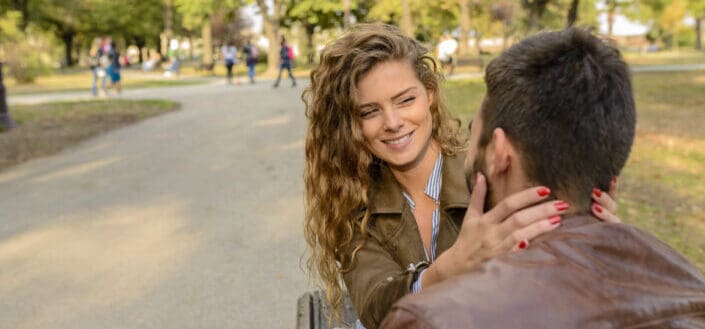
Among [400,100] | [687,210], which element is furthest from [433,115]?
[687,210]

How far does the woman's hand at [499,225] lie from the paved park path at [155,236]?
123 inches

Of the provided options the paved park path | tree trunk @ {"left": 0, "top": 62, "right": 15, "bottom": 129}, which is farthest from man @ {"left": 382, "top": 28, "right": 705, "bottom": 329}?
tree trunk @ {"left": 0, "top": 62, "right": 15, "bottom": 129}

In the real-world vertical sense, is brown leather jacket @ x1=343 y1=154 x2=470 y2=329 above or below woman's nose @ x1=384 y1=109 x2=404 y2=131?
below

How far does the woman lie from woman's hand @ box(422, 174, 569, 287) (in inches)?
22.7

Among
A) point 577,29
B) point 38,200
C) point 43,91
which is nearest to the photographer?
point 577,29

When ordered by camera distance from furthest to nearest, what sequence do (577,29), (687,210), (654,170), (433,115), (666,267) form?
(654,170) < (687,210) < (433,115) < (577,29) < (666,267)

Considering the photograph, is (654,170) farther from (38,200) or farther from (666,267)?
(666,267)

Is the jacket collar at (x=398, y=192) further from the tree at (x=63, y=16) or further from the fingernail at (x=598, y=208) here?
the tree at (x=63, y=16)

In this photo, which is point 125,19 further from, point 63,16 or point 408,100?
point 408,100

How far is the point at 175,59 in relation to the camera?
37719mm

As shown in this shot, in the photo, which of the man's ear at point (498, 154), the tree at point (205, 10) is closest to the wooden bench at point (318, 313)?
the man's ear at point (498, 154)

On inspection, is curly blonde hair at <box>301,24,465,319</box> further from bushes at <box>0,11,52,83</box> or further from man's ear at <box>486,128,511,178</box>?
bushes at <box>0,11,52,83</box>

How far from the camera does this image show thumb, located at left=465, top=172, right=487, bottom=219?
5.58ft

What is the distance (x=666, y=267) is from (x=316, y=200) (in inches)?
57.0
